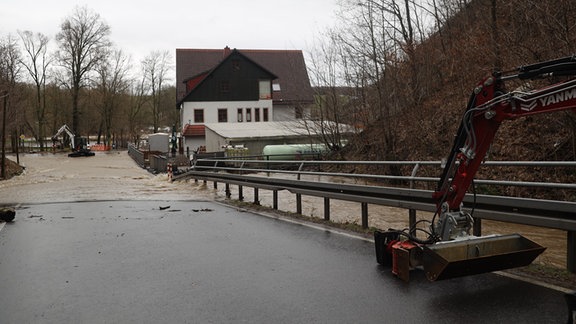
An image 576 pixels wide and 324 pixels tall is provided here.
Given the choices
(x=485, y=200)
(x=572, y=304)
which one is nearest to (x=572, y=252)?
(x=485, y=200)

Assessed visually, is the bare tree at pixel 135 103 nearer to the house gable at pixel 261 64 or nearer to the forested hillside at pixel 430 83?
the house gable at pixel 261 64

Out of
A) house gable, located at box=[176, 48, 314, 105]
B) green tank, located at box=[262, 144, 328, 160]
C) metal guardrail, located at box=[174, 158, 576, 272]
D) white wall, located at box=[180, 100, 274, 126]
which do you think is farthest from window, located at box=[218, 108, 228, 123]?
metal guardrail, located at box=[174, 158, 576, 272]

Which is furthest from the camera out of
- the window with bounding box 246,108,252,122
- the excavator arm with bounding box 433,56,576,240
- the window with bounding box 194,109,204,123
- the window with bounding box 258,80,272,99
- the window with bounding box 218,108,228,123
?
the window with bounding box 258,80,272,99

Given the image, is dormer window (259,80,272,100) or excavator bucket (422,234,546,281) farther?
dormer window (259,80,272,100)

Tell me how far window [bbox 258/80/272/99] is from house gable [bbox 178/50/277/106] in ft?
0.59

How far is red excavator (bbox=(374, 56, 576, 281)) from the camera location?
15.8 feet

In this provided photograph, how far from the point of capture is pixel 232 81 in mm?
60844

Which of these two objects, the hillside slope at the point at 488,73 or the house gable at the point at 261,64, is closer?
the hillside slope at the point at 488,73

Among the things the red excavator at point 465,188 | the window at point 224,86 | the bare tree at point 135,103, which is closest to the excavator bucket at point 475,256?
the red excavator at point 465,188

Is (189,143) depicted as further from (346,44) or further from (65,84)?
(346,44)

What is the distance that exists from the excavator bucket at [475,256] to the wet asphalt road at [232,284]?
0.22 metres

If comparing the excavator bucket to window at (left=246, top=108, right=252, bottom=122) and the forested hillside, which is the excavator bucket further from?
window at (left=246, top=108, right=252, bottom=122)

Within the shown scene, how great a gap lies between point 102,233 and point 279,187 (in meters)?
4.53

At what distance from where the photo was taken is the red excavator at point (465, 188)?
15.8 ft
